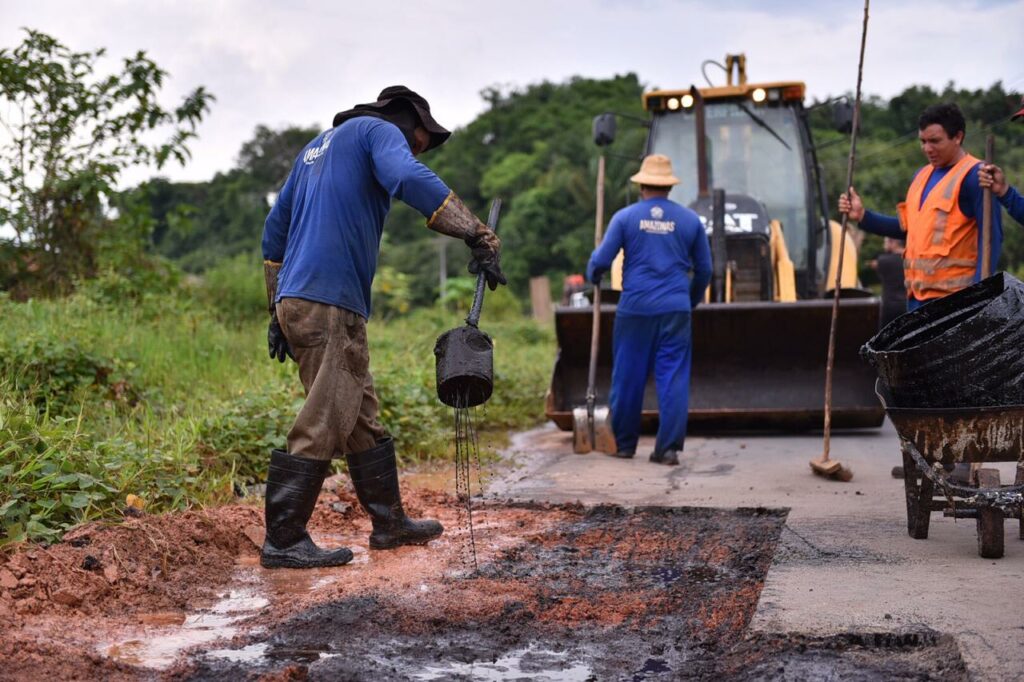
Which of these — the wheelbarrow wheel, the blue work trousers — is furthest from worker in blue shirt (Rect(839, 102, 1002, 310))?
the blue work trousers

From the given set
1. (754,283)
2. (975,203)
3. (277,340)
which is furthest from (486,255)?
(754,283)

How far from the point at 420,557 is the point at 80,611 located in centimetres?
145

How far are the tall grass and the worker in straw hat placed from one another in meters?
1.32

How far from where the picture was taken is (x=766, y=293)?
35.7 feet

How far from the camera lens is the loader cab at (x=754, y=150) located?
450 inches

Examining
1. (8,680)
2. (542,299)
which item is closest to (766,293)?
(8,680)

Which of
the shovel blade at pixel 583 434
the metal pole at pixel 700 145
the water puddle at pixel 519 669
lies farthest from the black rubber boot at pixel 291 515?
the metal pole at pixel 700 145

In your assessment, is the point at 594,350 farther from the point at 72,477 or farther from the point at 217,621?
the point at 217,621

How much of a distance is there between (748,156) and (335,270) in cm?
715

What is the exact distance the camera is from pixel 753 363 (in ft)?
33.3

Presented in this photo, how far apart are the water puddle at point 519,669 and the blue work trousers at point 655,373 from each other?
463 centimetres

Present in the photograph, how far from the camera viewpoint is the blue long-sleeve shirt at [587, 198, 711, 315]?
8547 millimetres

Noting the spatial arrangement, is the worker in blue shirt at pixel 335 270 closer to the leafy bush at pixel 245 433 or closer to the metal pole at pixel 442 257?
the leafy bush at pixel 245 433

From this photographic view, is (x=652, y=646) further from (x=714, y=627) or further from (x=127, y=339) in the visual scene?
(x=127, y=339)
